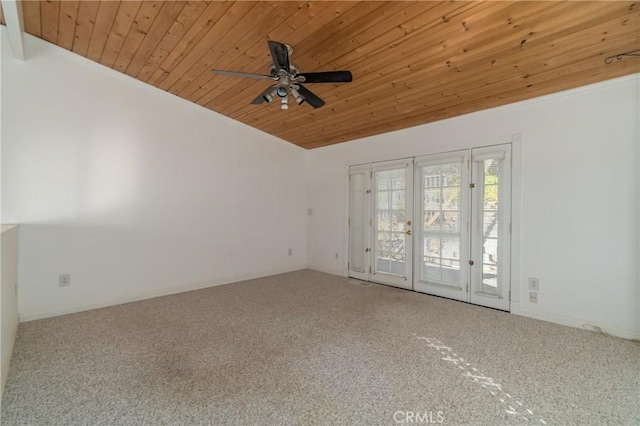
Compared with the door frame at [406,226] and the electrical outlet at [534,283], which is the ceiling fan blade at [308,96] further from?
the electrical outlet at [534,283]

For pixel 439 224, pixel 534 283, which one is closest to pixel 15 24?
pixel 439 224

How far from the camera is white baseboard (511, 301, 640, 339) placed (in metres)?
2.85

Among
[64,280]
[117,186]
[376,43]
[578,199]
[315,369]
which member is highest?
[376,43]

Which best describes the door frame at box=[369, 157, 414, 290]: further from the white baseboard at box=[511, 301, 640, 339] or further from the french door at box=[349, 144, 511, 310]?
the white baseboard at box=[511, 301, 640, 339]

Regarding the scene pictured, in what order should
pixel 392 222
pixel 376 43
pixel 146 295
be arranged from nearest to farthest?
pixel 376 43 → pixel 146 295 → pixel 392 222

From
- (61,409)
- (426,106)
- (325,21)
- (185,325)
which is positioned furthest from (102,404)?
(426,106)

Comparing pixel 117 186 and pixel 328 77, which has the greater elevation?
pixel 328 77

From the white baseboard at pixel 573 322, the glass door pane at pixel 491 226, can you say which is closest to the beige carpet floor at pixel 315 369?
the white baseboard at pixel 573 322

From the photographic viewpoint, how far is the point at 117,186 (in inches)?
149

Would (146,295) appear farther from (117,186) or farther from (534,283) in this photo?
(534,283)

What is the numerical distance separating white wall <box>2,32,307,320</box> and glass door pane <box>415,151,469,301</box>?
2.81m

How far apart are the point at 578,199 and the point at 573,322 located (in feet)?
4.37

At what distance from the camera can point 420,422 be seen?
1716 millimetres

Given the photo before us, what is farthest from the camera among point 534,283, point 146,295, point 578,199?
point 146,295
